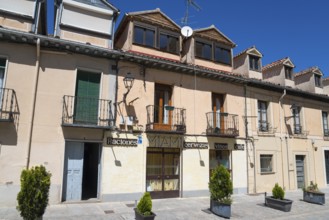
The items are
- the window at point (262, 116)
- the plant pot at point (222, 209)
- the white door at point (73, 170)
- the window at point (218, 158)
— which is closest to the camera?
the plant pot at point (222, 209)

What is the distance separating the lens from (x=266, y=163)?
1448 cm

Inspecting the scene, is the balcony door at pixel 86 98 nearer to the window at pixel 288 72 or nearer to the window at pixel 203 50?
the window at pixel 203 50

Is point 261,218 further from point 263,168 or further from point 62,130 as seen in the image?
point 62,130

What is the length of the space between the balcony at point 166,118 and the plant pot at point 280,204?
180 inches

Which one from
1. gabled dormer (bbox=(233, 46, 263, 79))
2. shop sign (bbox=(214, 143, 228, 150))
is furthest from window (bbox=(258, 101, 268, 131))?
shop sign (bbox=(214, 143, 228, 150))

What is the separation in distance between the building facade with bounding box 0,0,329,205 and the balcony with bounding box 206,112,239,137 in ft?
0.18

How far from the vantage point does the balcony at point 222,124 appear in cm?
1266

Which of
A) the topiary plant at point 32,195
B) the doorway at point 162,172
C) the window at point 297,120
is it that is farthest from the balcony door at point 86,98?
the window at point 297,120

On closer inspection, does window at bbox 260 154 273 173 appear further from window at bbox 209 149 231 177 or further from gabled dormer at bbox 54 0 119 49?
gabled dormer at bbox 54 0 119 49

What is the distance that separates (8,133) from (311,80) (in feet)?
61.0

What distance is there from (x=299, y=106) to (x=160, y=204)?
1156 centimetres

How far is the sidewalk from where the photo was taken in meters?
8.26

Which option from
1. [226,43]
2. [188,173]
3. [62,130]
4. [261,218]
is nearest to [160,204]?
[188,173]

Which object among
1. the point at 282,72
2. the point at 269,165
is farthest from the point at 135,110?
the point at 282,72
